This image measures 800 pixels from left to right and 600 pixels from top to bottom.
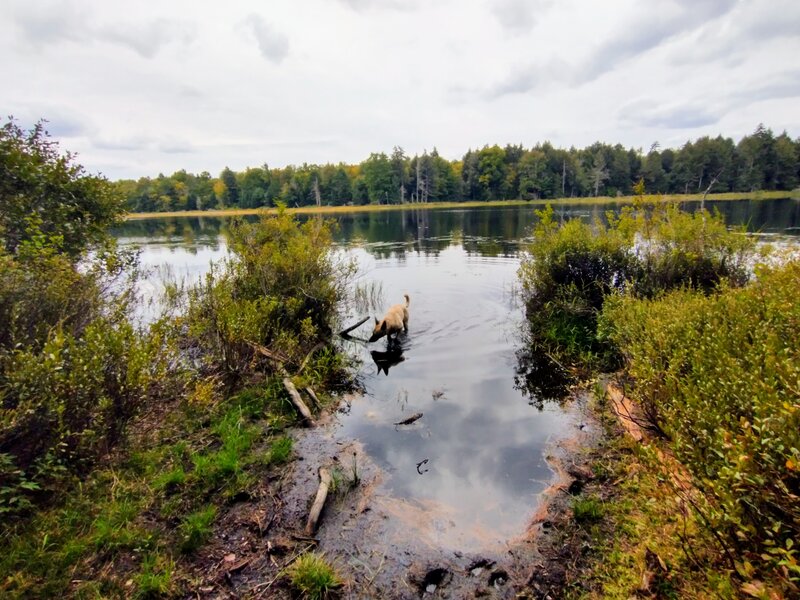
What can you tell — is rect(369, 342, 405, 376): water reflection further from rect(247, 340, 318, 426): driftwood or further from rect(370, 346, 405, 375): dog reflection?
rect(247, 340, 318, 426): driftwood

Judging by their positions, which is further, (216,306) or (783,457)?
(216,306)

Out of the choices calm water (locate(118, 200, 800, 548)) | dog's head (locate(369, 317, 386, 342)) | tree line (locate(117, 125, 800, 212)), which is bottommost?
calm water (locate(118, 200, 800, 548))

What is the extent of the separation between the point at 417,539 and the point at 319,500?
1.30 meters

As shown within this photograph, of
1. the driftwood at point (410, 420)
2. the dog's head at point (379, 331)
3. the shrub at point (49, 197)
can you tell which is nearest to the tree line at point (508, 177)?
the shrub at point (49, 197)

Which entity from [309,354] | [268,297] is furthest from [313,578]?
[268,297]

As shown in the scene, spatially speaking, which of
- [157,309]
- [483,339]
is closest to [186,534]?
[483,339]

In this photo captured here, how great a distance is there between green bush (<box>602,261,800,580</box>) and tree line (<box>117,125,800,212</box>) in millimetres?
95672

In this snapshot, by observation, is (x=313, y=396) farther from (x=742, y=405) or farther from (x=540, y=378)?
(x=742, y=405)

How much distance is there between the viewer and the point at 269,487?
550 cm

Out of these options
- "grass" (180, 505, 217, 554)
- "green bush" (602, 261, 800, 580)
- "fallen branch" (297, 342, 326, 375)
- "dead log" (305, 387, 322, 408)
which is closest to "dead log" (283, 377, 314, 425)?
"dead log" (305, 387, 322, 408)

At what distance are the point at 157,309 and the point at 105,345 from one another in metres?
9.63

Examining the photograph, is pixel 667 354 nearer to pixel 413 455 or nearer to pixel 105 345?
pixel 413 455

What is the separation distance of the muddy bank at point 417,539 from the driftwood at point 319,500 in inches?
4.6

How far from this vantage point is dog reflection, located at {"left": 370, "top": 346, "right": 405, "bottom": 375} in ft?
33.6
